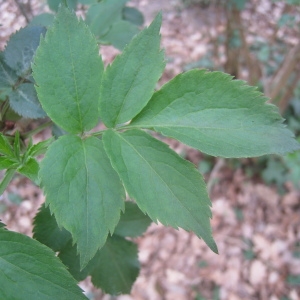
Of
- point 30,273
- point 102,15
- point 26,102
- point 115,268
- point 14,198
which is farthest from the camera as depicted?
point 14,198

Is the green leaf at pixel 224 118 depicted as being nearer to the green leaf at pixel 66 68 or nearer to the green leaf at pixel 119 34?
the green leaf at pixel 66 68

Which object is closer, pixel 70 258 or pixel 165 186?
pixel 165 186

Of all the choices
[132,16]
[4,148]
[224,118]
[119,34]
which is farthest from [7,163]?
[132,16]

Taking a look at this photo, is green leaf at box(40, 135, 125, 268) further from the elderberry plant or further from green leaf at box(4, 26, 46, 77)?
green leaf at box(4, 26, 46, 77)

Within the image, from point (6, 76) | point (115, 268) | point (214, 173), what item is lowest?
point (214, 173)

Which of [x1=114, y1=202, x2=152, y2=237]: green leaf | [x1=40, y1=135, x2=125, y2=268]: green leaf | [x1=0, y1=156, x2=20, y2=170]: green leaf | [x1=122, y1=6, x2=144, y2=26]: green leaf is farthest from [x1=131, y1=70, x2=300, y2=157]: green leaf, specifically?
[x1=122, y1=6, x2=144, y2=26]: green leaf

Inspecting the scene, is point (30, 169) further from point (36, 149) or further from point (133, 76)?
point (133, 76)

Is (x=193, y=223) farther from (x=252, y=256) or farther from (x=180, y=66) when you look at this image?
(x=180, y=66)

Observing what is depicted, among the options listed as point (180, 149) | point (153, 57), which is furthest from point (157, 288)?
point (153, 57)
